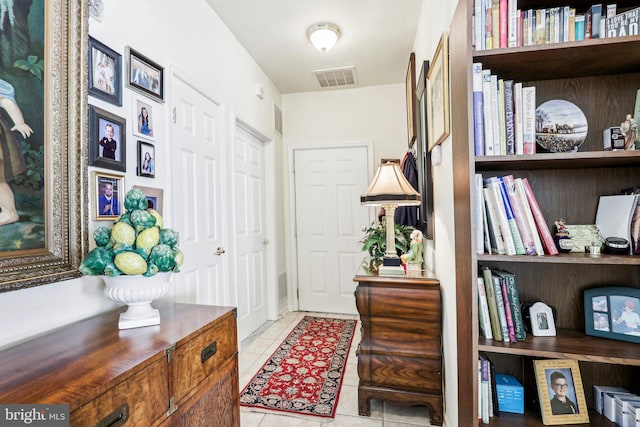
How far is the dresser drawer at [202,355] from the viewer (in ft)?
3.22

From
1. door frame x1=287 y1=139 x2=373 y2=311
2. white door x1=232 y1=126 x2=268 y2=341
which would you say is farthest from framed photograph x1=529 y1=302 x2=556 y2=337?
door frame x1=287 y1=139 x2=373 y2=311

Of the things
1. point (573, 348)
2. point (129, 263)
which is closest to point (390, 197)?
point (573, 348)

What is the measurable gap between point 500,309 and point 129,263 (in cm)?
128

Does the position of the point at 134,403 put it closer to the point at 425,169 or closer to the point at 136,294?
the point at 136,294

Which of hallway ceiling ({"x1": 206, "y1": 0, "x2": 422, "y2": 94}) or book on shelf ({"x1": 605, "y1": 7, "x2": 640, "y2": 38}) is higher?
hallway ceiling ({"x1": 206, "y1": 0, "x2": 422, "y2": 94})

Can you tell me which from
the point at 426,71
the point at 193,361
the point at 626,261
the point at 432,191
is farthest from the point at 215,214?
the point at 626,261

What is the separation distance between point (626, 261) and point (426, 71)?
156 centimetres

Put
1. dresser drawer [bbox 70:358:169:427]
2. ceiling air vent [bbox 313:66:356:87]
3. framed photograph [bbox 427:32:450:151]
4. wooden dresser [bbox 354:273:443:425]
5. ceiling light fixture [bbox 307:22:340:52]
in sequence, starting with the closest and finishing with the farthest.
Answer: dresser drawer [bbox 70:358:169:427] < framed photograph [bbox 427:32:450:151] < wooden dresser [bbox 354:273:443:425] < ceiling light fixture [bbox 307:22:340:52] < ceiling air vent [bbox 313:66:356:87]

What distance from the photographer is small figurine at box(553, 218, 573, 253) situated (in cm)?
101

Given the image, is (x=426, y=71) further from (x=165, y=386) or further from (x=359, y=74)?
(x=165, y=386)

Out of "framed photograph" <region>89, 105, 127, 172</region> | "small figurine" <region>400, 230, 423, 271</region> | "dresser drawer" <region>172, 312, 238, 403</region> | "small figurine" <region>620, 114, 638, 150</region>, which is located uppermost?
"framed photograph" <region>89, 105, 127, 172</region>

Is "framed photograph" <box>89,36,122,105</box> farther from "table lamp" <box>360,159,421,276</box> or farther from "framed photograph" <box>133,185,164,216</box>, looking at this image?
"table lamp" <box>360,159,421,276</box>

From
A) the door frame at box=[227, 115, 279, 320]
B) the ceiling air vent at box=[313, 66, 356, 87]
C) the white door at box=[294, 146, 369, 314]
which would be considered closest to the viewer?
the ceiling air vent at box=[313, 66, 356, 87]

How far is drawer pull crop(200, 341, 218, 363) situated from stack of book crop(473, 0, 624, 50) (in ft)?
4.66
